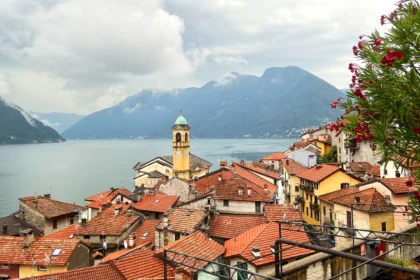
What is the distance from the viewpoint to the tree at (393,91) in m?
4.47

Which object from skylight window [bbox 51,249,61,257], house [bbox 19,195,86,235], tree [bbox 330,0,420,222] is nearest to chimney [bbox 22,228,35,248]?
skylight window [bbox 51,249,61,257]

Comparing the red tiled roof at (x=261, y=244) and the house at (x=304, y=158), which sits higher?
the house at (x=304, y=158)

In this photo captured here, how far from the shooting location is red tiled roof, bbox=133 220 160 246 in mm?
27362

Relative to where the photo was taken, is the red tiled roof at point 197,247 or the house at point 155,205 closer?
the red tiled roof at point 197,247

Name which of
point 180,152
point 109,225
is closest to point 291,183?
point 109,225

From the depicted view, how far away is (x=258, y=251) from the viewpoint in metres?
17.8

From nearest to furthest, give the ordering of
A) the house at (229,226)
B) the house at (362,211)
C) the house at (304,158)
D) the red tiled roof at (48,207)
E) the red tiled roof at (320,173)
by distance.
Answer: the house at (362,211) → the house at (229,226) → the red tiled roof at (320,173) → the red tiled roof at (48,207) → the house at (304,158)

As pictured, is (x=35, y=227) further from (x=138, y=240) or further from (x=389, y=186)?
(x=389, y=186)

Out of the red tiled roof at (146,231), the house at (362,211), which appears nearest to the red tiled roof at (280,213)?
the house at (362,211)

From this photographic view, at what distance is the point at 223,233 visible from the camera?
81.5 ft

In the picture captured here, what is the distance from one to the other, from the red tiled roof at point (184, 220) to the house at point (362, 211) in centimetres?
903

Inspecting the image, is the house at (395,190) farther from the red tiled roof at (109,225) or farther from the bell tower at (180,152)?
the bell tower at (180,152)

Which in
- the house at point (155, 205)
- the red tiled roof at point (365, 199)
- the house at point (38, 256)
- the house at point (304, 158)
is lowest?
the house at point (38, 256)

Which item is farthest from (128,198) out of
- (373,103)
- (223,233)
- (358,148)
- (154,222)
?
(373,103)
